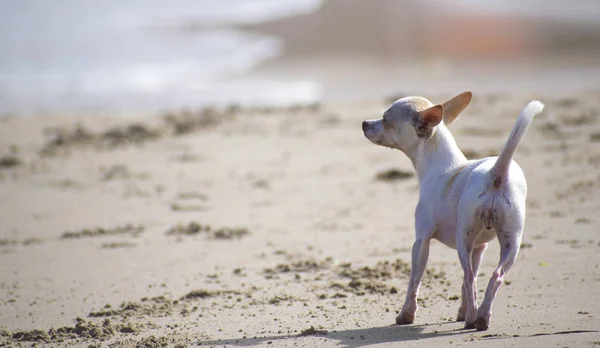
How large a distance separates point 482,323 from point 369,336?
0.68 m

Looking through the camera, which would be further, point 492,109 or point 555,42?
point 555,42

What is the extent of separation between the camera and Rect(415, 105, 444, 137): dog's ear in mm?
5218

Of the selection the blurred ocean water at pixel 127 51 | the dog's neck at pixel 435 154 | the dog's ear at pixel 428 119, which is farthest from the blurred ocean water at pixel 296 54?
the dog's ear at pixel 428 119

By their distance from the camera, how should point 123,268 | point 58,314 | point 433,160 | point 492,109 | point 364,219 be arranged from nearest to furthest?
1. point 433,160
2. point 58,314
3. point 123,268
4. point 364,219
5. point 492,109

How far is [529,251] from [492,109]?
6.62m

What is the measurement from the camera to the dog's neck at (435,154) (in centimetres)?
537

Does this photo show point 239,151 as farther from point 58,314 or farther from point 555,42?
point 555,42

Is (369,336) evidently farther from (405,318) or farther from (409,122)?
(409,122)

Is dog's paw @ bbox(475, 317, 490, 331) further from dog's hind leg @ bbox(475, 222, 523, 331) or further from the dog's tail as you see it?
the dog's tail

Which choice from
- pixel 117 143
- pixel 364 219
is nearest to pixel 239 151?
pixel 117 143

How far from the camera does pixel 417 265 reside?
516 cm

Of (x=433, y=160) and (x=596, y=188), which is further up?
(x=433, y=160)

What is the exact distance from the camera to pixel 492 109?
43.1 ft

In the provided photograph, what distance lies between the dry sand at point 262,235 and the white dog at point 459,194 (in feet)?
1.10
